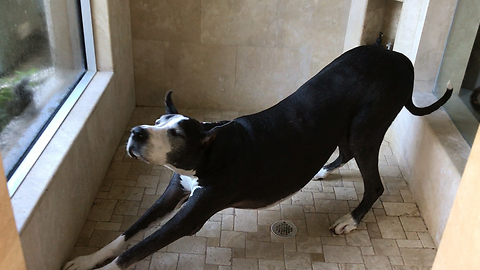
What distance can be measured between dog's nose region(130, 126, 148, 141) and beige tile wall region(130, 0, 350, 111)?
1686 millimetres

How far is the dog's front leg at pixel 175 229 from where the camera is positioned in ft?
6.60

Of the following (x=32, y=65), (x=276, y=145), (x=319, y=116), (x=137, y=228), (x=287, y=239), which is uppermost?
(x=32, y=65)

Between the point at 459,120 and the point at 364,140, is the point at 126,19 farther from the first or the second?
the point at 459,120

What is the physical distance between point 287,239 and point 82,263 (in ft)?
3.34

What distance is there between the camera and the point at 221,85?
3477mm

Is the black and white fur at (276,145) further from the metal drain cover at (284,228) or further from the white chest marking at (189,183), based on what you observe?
the metal drain cover at (284,228)

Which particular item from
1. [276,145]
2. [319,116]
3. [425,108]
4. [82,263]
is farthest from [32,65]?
[425,108]

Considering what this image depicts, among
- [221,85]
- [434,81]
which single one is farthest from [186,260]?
[434,81]

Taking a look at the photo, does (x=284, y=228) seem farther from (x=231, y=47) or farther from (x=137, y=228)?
(x=231, y=47)

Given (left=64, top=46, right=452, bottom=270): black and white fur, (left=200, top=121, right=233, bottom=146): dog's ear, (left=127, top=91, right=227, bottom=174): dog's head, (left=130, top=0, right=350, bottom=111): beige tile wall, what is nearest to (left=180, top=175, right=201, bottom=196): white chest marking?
(left=64, top=46, right=452, bottom=270): black and white fur

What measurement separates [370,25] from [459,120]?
0.89 meters

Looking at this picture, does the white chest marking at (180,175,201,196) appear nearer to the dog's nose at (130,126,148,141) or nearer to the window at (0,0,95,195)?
the dog's nose at (130,126,148,141)

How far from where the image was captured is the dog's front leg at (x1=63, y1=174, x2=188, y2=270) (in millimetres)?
2145

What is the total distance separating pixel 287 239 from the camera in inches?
96.0
